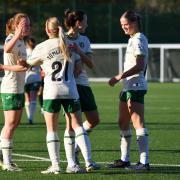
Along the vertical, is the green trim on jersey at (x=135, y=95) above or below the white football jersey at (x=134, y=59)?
below

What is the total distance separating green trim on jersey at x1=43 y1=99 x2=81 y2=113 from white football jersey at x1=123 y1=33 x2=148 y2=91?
3.07ft

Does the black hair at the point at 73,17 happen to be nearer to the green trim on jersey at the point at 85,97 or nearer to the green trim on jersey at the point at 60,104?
the green trim on jersey at the point at 85,97

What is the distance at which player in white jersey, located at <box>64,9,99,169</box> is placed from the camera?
37.7 ft

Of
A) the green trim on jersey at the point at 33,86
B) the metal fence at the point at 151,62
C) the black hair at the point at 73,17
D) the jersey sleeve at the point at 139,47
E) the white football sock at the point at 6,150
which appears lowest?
the metal fence at the point at 151,62

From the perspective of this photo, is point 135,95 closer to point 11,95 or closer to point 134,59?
point 134,59

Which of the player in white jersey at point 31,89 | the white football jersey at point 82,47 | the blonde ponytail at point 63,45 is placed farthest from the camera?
the player in white jersey at point 31,89

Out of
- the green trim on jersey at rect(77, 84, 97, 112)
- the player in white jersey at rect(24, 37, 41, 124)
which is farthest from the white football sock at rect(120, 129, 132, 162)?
the player in white jersey at rect(24, 37, 41, 124)

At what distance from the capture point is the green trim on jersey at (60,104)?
1109 cm

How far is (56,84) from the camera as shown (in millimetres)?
11023

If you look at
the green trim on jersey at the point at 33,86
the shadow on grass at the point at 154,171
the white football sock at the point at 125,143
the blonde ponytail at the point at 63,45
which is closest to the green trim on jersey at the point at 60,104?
the blonde ponytail at the point at 63,45

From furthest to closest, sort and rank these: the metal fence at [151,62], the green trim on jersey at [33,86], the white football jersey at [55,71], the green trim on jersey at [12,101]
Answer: the metal fence at [151,62], the green trim on jersey at [33,86], the green trim on jersey at [12,101], the white football jersey at [55,71]

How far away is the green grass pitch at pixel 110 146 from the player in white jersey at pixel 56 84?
0.44 meters

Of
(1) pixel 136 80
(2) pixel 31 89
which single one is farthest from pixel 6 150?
(2) pixel 31 89

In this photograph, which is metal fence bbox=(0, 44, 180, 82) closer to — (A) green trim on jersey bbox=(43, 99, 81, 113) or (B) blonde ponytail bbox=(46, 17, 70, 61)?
(A) green trim on jersey bbox=(43, 99, 81, 113)
